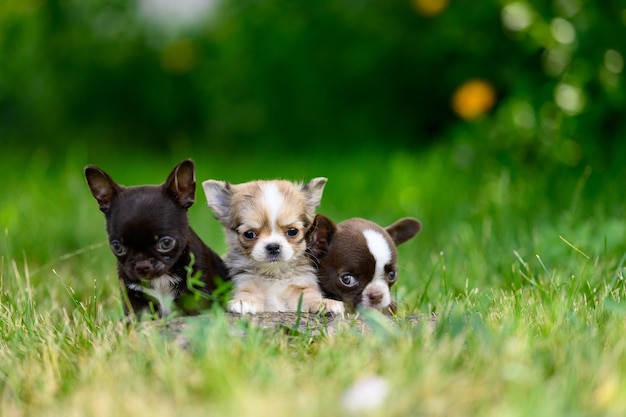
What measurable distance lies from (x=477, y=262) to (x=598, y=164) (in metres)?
1.93

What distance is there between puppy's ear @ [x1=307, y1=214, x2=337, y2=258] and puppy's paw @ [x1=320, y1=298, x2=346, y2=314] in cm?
30

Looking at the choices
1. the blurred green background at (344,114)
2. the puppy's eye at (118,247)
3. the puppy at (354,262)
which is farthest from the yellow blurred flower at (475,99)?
the puppy's eye at (118,247)

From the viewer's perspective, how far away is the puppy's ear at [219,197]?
3.80m

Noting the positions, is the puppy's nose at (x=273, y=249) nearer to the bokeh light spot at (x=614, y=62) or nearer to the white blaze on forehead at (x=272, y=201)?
the white blaze on forehead at (x=272, y=201)

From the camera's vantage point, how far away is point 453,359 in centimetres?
288

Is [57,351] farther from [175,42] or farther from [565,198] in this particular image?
[175,42]

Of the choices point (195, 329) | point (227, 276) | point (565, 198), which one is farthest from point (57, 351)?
point (565, 198)

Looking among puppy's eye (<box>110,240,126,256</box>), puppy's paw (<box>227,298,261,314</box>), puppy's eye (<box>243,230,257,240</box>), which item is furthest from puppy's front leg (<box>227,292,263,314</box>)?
puppy's eye (<box>110,240,126,256</box>)

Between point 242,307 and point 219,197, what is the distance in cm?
58

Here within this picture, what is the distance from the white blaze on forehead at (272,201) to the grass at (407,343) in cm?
58

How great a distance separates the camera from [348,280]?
379 cm

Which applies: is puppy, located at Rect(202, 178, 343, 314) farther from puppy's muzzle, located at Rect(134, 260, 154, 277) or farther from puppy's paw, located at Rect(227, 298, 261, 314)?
puppy's muzzle, located at Rect(134, 260, 154, 277)

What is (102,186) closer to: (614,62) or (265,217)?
(265,217)

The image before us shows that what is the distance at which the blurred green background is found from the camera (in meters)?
5.57
